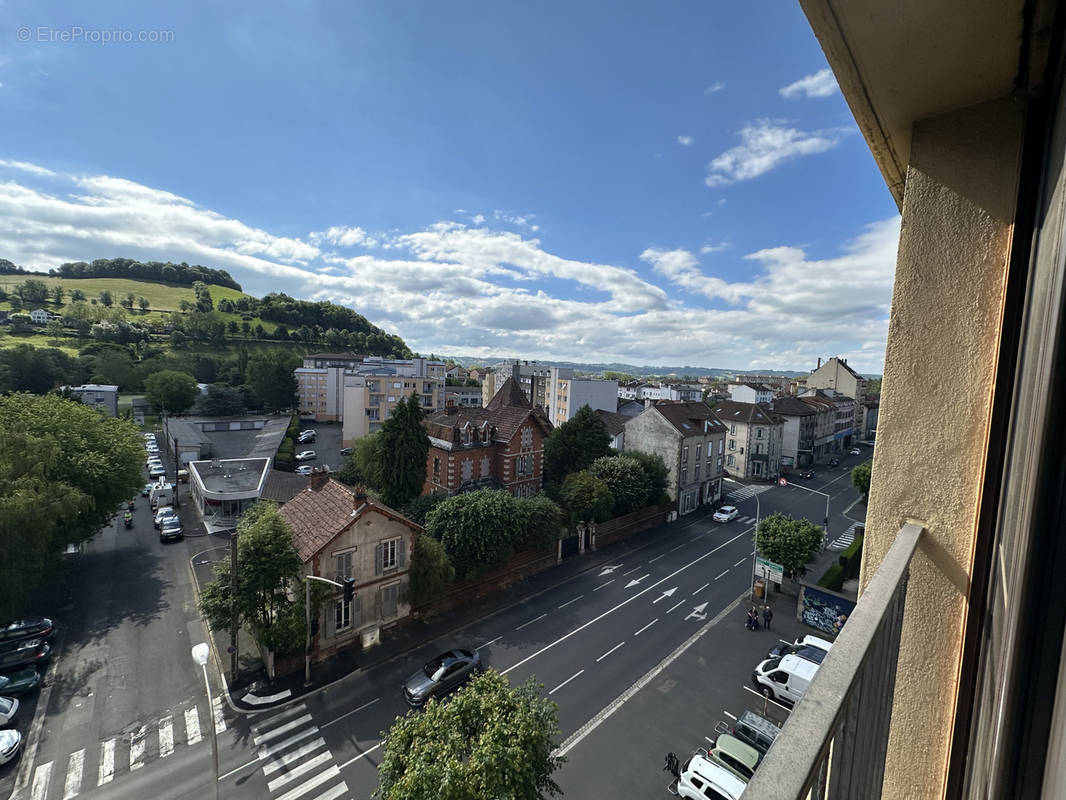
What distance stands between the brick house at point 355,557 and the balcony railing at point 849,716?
1597 centimetres

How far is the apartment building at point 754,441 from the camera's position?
138 ft

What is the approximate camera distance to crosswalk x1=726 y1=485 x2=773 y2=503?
3712cm

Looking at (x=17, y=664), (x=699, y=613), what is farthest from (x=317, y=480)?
(x=699, y=613)

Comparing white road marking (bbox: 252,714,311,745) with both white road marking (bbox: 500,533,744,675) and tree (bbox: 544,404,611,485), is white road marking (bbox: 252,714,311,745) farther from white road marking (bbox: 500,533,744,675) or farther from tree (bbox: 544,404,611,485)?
tree (bbox: 544,404,611,485)

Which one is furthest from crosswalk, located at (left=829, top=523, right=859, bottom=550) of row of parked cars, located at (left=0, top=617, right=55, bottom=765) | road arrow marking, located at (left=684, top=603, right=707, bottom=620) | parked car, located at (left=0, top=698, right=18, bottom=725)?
parked car, located at (left=0, top=698, right=18, bottom=725)

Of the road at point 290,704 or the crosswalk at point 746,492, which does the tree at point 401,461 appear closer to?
the road at point 290,704

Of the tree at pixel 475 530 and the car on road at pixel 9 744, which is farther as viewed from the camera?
the tree at pixel 475 530

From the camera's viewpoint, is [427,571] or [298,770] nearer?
[298,770]

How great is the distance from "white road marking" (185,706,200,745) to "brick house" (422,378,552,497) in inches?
545

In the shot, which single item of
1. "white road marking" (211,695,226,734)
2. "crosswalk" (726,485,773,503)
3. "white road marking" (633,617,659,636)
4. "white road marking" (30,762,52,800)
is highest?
"crosswalk" (726,485,773,503)

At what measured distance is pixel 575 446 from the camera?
2983cm

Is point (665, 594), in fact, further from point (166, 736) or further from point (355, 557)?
point (166, 736)

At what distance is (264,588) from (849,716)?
1592 cm

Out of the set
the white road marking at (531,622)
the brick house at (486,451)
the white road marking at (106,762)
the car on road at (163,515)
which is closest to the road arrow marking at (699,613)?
the white road marking at (531,622)
